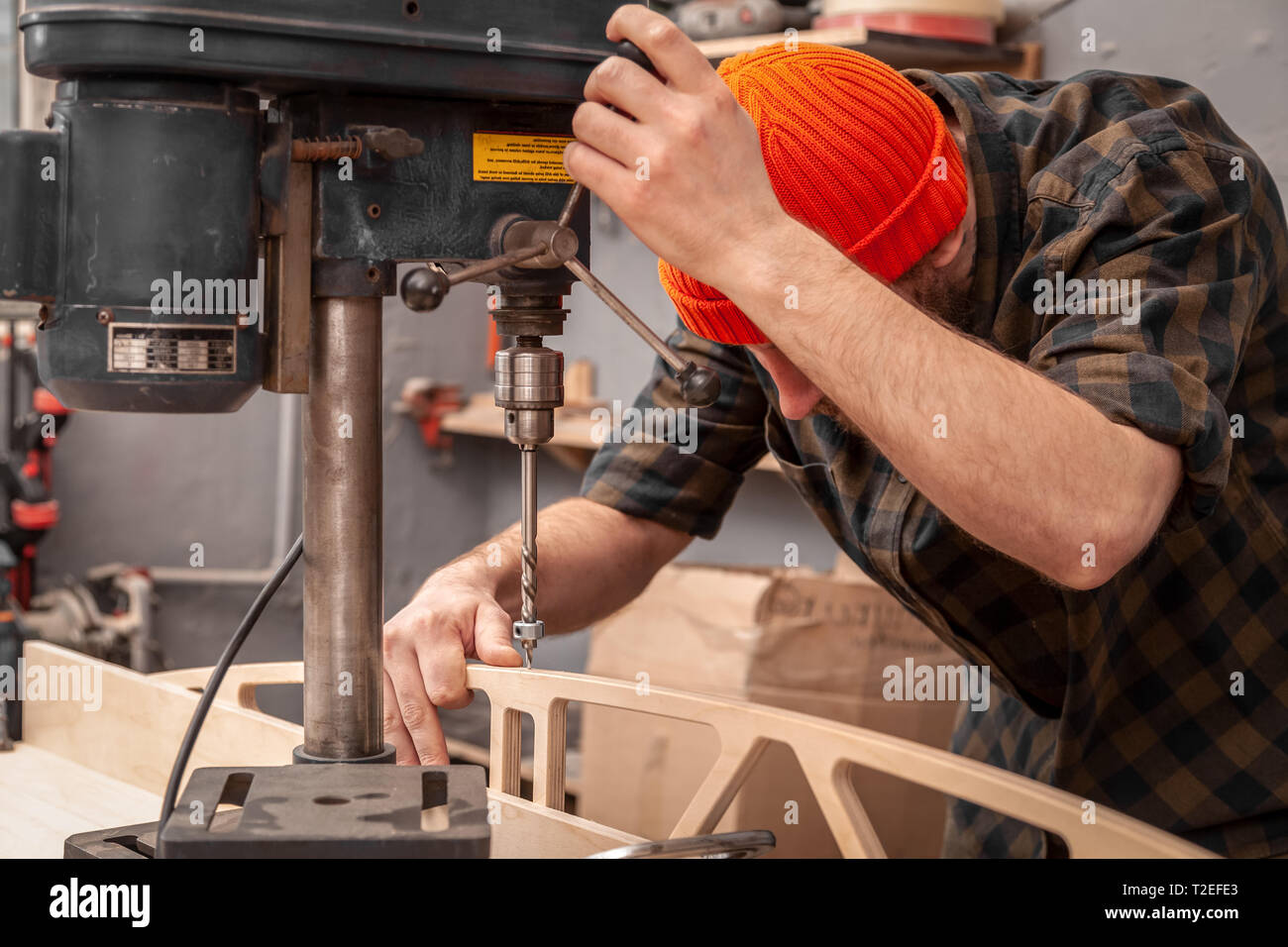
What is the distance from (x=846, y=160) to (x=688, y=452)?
45cm

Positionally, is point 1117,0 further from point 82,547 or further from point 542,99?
point 82,547

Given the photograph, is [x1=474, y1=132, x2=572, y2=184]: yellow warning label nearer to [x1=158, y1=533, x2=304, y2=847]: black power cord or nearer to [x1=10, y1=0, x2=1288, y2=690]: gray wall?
[x1=158, y1=533, x2=304, y2=847]: black power cord

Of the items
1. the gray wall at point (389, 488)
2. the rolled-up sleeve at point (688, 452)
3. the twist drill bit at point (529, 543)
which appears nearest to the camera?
the twist drill bit at point (529, 543)

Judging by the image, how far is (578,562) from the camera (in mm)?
1257

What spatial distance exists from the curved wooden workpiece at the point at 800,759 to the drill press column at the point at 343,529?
261 mm

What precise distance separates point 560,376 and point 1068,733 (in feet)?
1.99

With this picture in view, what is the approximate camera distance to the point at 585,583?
1260 millimetres

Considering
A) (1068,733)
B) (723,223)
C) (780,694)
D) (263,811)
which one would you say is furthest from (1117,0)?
(263,811)

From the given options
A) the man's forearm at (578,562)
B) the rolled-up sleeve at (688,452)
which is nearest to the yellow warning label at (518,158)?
the man's forearm at (578,562)

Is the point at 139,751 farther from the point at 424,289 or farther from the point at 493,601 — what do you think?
the point at 424,289

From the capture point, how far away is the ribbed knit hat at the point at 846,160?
930mm

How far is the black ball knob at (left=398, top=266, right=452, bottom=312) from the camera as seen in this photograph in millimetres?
654

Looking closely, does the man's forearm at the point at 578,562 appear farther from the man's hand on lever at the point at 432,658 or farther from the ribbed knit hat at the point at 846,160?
the ribbed knit hat at the point at 846,160

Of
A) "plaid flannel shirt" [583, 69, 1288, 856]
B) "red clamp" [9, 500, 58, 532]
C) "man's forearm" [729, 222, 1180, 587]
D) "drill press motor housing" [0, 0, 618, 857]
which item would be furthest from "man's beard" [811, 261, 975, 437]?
"red clamp" [9, 500, 58, 532]
